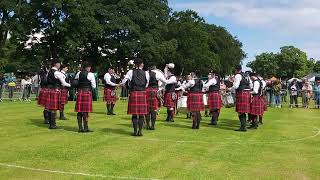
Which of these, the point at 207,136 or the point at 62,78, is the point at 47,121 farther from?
the point at 207,136

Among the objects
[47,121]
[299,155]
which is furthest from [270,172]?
[47,121]

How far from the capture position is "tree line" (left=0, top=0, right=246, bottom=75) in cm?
4375

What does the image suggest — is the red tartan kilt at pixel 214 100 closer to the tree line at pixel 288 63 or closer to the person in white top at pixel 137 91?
the person in white top at pixel 137 91

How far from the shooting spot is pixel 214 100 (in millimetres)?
15031

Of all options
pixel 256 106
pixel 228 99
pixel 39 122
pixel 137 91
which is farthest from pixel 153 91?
pixel 228 99

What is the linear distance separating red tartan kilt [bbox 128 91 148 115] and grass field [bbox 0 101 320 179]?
0.63 metres

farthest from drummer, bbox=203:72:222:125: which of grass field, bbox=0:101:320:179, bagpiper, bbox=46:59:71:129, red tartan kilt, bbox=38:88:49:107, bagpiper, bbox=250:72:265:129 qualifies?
red tartan kilt, bbox=38:88:49:107

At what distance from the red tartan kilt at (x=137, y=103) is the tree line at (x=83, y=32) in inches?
1260

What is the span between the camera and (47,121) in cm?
1413

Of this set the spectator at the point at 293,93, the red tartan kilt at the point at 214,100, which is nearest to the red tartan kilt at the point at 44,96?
the red tartan kilt at the point at 214,100

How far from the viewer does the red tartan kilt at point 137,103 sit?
11.4 m

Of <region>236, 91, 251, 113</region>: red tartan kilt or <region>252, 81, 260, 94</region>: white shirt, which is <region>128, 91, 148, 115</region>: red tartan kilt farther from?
<region>252, 81, 260, 94</region>: white shirt

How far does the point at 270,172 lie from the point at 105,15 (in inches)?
1636

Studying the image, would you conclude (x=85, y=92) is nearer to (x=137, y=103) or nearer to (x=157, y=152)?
(x=137, y=103)
